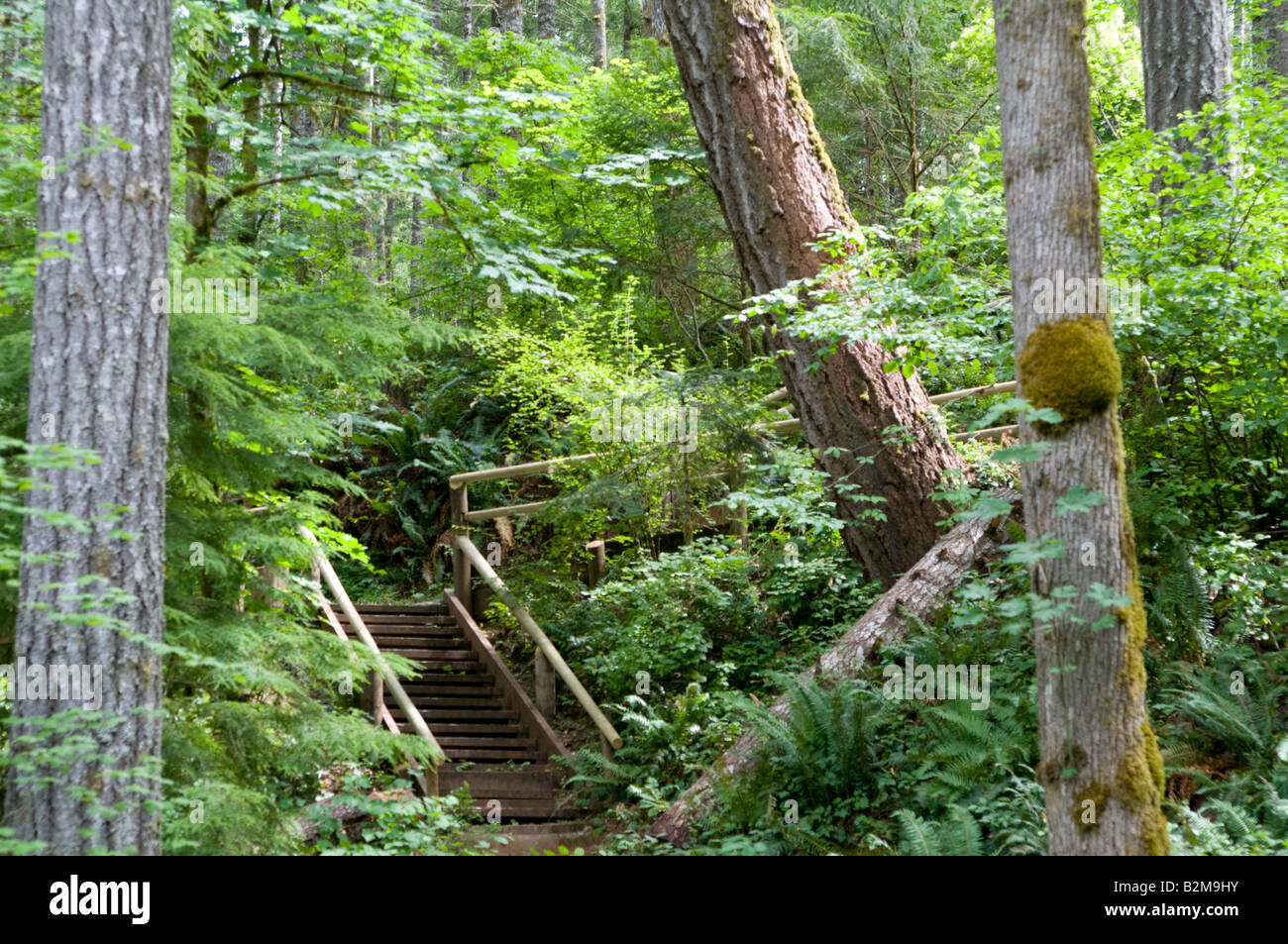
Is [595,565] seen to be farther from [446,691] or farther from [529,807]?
[529,807]

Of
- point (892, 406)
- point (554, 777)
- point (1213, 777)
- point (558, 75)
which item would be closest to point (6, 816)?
point (554, 777)

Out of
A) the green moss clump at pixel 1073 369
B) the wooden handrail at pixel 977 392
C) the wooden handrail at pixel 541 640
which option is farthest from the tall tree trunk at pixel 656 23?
the green moss clump at pixel 1073 369

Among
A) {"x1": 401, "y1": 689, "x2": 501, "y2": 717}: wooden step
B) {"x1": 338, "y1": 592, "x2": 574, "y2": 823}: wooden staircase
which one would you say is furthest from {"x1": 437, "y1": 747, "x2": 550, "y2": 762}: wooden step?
{"x1": 401, "y1": 689, "x2": 501, "y2": 717}: wooden step

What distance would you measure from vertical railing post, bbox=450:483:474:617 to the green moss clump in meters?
7.69

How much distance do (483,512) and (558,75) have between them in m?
7.03

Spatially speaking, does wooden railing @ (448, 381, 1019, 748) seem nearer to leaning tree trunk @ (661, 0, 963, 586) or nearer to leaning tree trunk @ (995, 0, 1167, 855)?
leaning tree trunk @ (661, 0, 963, 586)

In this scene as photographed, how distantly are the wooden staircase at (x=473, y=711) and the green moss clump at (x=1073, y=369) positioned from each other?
520 cm

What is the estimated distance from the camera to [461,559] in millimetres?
11180

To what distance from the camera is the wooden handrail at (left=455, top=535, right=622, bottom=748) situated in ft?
28.0

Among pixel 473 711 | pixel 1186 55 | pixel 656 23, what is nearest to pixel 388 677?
pixel 473 711

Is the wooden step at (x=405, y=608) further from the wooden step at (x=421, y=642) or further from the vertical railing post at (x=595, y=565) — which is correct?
the vertical railing post at (x=595, y=565)

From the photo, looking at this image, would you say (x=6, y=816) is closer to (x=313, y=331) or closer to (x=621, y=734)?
(x=313, y=331)

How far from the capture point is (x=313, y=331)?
5.63 m

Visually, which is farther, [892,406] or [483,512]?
[483,512]
